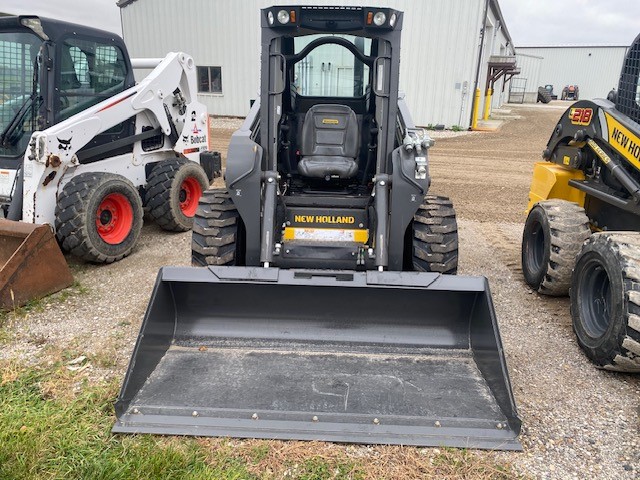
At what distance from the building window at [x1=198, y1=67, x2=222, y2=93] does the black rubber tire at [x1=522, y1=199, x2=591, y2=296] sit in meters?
17.5

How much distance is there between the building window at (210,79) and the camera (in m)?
20.0

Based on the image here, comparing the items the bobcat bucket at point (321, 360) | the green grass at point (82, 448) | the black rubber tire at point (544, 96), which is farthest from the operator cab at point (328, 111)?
the black rubber tire at point (544, 96)

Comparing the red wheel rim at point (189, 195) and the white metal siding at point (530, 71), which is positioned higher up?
the white metal siding at point (530, 71)

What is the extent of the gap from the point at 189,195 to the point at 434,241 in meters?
3.79

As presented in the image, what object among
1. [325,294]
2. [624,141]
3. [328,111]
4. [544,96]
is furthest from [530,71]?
[325,294]

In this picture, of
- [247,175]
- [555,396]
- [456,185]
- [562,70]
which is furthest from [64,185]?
[562,70]

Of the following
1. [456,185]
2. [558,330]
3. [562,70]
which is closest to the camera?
[558,330]

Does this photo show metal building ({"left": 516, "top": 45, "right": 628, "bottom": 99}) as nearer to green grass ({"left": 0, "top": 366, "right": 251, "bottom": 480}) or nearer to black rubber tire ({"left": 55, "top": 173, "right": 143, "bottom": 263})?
black rubber tire ({"left": 55, "top": 173, "right": 143, "bottom": 263})

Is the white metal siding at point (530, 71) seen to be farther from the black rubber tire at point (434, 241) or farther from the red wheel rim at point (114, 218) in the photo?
the black rubber tire at point (434, 241)

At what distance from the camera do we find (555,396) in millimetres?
3100

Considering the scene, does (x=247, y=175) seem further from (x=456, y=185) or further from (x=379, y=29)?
(x=456, y=185)

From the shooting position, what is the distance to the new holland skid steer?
3.15 m

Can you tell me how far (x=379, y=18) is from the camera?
3.59 m

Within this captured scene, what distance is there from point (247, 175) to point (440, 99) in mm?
15230
